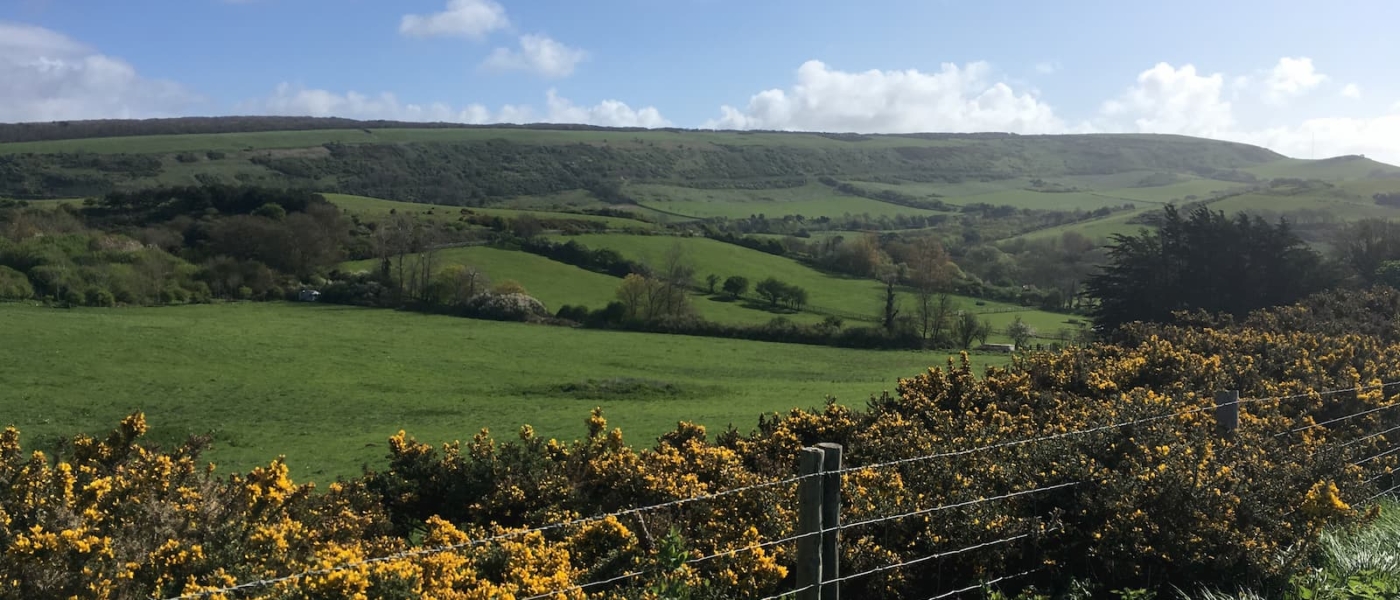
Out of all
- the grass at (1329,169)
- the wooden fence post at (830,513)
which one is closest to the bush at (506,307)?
the wooden fence post at (830,513)

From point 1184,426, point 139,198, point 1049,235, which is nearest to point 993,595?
point 1184,426

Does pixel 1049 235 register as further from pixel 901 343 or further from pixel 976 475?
pixel 976 475

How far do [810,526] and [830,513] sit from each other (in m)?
0.14

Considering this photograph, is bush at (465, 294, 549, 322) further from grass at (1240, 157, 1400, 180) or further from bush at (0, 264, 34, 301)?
grass at (1240, 157, 1400, 180)

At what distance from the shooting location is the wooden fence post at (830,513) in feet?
15.0

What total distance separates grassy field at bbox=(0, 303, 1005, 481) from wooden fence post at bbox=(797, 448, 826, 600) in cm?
1917

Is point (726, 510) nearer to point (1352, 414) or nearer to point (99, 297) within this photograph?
point (1352, 414)

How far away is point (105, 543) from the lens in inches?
209

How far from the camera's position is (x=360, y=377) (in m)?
39.1

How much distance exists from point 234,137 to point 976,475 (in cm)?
16781

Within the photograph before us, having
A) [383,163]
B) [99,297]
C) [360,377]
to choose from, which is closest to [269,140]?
[383,163]

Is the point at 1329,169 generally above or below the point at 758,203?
above

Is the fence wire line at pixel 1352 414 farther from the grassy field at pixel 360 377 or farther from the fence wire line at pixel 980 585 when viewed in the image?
the grassy field at pixel 360 377

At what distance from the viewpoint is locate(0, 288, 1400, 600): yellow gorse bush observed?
530 centimetres
